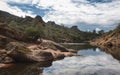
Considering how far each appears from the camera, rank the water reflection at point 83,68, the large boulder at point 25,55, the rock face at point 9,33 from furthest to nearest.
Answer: the rock face at point 9,33, the large boulder at point 25,55, the water reflection at point 83,68

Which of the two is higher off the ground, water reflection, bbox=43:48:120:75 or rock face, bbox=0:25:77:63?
rock face, bbox=0:25:77:63

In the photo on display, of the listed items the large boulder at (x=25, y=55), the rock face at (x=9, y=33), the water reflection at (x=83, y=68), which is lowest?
the water reflection at (x=83, y=68)

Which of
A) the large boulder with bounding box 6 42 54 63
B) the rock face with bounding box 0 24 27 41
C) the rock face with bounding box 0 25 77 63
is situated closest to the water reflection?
the large boulder with bounding box 6 42 54 63

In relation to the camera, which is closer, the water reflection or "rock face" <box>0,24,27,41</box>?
the water reflection

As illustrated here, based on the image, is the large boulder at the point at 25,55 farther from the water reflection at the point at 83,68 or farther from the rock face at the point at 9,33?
the rock face at the point at 9,33

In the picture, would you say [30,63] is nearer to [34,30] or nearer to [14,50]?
[14,50]

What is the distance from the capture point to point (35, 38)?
363 ft

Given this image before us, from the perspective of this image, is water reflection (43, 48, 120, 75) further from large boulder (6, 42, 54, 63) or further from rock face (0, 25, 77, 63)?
rock face (0, 25, 77, 63)

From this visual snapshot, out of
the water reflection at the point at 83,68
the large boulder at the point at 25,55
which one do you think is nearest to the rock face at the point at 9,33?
the large boulder at the point at 25,55

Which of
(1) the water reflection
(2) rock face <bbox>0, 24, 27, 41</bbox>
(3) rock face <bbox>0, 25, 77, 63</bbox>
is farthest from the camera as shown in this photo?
(2) rock face <bbox>0, 24, 27, 41</bbox>

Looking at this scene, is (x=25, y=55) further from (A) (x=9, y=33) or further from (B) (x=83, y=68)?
(A) (x=9, y=33)

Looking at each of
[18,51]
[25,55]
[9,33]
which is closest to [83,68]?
[25,55]

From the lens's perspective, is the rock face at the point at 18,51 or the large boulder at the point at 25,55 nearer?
the large boulder at the point at 25,55

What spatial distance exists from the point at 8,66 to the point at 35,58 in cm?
→ 1167
